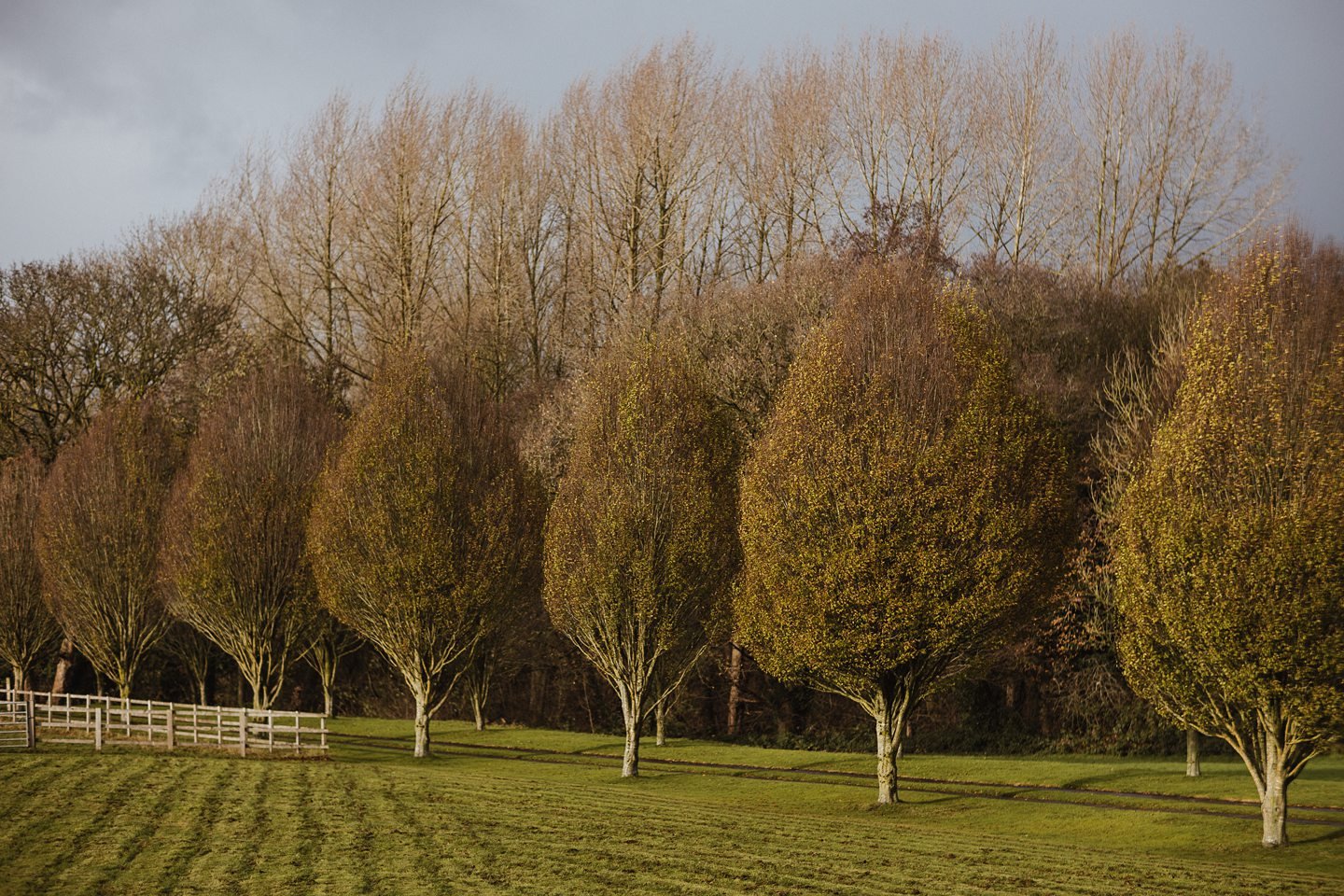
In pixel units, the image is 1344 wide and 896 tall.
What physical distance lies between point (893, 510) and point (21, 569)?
41397 mm

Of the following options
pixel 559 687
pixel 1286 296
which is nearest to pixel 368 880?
pixel 1286 296

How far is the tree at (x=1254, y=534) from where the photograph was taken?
24.0m

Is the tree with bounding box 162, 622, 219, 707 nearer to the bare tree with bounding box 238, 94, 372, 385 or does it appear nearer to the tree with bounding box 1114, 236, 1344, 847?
the bare tree with bounding box 238, 94, 372, 385

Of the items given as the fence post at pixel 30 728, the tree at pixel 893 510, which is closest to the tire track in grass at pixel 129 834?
the fence post at pixel 30 728

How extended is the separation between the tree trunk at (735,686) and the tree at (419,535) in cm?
1274

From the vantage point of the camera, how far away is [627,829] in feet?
79.5

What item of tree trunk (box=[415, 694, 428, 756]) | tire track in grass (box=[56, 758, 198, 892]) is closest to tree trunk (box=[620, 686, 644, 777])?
tree trunk (box=[415, 694, 428, 756])

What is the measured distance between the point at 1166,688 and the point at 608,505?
53.9 feet

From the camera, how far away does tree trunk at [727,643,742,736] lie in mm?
50469

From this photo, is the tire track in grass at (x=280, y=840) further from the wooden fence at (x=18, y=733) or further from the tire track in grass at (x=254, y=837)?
the wooden fence at (x=18, y=733)

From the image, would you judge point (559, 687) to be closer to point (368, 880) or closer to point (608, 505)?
point (608, 505)

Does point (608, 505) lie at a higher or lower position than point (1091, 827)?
higher

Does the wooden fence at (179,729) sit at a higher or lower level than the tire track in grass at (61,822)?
lower

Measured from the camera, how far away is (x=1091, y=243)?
58.5m
